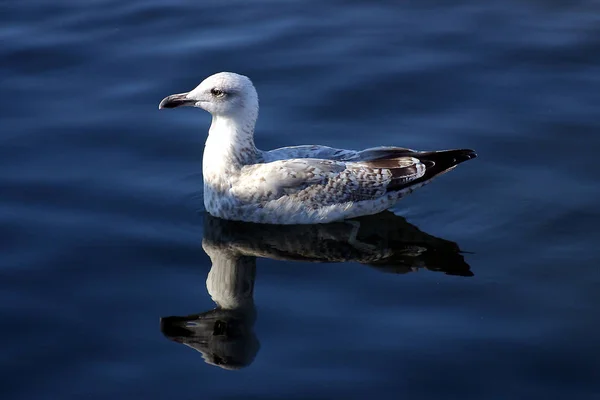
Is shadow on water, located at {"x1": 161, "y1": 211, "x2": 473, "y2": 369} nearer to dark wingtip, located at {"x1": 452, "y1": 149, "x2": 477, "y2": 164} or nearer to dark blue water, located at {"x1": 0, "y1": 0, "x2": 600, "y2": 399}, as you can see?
dark blue water, located at {"x1": 0, "y1": 0, "x2": 600, "y2": 399}

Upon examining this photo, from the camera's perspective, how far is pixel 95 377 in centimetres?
897

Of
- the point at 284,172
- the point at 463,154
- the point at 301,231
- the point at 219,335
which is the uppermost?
the point at 463,154

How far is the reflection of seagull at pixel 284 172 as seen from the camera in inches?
444

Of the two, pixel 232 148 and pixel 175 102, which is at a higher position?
pixel 175 102

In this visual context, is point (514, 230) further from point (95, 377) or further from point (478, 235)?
point (95, 377)

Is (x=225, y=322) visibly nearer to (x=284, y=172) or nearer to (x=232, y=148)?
(x=284, y=172)

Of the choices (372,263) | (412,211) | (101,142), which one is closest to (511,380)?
(372,263)

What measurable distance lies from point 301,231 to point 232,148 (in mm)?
1126

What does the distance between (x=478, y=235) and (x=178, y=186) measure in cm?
327

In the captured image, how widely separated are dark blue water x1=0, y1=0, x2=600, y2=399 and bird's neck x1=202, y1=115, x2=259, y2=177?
531 millimetres

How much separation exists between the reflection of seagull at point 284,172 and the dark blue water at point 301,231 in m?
0.26

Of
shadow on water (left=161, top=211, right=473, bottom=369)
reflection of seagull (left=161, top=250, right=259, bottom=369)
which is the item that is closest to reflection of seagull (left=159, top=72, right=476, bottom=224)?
shadow on water (left=161, top=211, right=473, bottom=369)

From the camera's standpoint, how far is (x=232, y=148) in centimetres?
1142

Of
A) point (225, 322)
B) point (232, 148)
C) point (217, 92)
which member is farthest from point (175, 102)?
point (225, 322)
